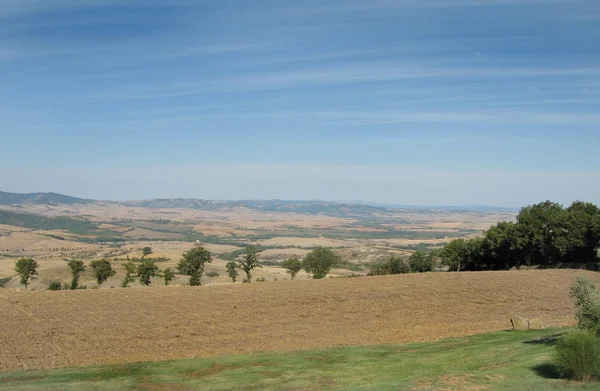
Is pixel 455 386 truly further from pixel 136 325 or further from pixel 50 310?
pixel 50 310

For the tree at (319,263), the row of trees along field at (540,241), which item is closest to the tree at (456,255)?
the row of trees along field at (540,241)

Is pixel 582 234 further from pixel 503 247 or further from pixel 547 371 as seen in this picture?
pixel 547 371

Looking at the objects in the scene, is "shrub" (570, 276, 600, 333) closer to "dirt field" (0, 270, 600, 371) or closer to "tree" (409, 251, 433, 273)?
"dirt field" (0, 270, 600, 371)

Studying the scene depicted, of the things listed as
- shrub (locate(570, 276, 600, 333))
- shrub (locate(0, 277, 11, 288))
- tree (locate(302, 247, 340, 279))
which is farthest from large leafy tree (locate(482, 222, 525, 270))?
shrub (locate(0, 277, 11, 288))

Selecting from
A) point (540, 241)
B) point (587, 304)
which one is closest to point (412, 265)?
point (540, 241)

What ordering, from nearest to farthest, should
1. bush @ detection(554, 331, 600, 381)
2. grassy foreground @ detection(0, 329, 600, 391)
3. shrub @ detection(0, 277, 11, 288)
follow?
bush @ detection(554, 331, 600, 381) → grassy foreground @ detection(0, 329, 600, 391) → shrub @ detection(0, 277, 11, 288)

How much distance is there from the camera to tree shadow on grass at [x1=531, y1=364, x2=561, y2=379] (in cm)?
2003

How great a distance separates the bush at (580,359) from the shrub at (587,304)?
384cm

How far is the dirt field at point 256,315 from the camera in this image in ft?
111

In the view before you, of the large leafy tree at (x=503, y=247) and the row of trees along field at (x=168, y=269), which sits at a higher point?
the large leafy tree at (x=503, y=247)

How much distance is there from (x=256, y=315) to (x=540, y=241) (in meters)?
52.6

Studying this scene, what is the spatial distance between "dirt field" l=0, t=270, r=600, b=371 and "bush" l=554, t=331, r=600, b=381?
14711 millimetres

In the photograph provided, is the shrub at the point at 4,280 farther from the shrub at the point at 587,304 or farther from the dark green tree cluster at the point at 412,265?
the shrub at the point at 587,304

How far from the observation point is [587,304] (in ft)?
79.3
